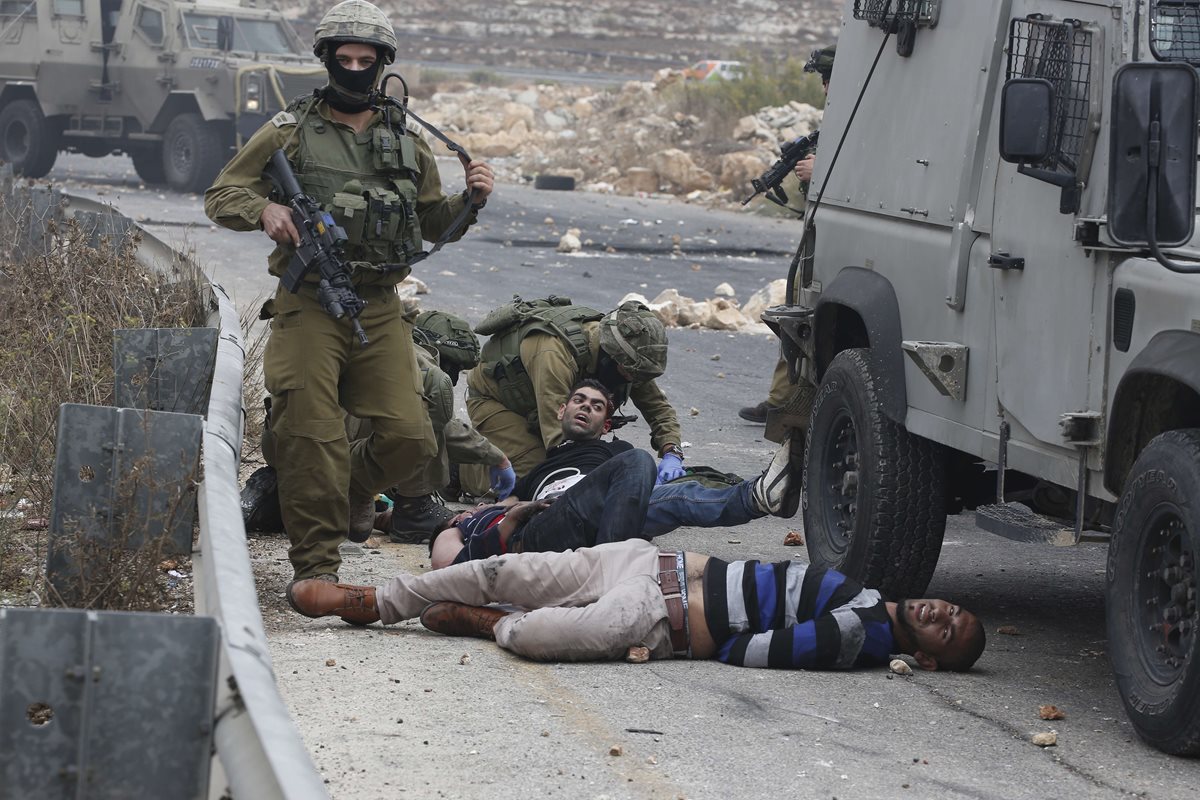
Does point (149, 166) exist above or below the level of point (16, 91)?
below

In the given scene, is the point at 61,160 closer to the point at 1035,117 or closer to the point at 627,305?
the point at 627,305

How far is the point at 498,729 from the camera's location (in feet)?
14.3

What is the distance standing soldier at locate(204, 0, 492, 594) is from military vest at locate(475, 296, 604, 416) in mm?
1506

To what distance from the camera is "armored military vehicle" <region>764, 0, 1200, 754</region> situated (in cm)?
418

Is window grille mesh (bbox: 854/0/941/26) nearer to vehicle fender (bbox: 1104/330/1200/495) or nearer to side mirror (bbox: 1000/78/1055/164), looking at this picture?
side mirror (bbox: 1000/78/1055/164)

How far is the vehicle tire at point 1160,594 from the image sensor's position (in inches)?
162

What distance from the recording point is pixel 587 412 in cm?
690

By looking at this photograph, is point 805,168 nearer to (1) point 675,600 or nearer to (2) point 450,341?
(2) point 450,341

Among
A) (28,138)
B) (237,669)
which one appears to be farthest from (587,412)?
(28,138)

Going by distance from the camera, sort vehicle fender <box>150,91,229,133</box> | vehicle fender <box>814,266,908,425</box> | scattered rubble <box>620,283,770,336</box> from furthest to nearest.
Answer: vehicle fender <box>150,91,229,133</box>
scattered rubble <box>620,283,770,336</box>
vehicle fender <box>814,266,908,425</box>

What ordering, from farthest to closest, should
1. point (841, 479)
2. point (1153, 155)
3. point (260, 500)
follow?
point (260, 500) → point (841, 479) → point (1153, 155)

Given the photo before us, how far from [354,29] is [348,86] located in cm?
19

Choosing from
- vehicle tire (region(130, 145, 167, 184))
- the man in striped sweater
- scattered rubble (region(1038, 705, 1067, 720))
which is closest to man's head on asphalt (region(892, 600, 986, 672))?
the man in striped sweater

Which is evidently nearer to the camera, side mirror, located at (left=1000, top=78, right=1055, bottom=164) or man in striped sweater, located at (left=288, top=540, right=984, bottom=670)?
side mirror, located at (left=1000, top=78, right=1055, bottom=164)
